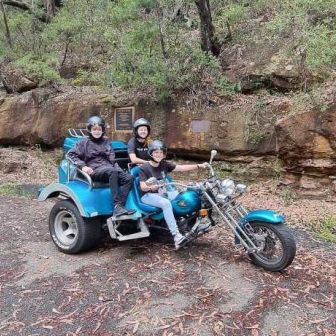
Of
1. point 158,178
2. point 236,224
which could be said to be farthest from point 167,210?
point 236,224

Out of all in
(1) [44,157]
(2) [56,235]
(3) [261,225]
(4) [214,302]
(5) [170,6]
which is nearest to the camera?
(4) [214,302]

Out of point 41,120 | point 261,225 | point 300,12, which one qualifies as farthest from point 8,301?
point 41,120

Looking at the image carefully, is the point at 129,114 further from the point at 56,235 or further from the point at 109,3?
the point at 56,235

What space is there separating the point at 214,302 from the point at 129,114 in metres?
7.10

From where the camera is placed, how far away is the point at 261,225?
4.55 meters

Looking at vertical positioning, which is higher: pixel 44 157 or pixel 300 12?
pixel 300 12

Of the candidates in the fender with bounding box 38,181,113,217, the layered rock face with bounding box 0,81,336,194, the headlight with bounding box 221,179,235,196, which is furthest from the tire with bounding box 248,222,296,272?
the layered rock face with bounding box 0,81,336,194

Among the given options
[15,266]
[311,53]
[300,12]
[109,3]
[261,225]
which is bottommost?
[15,266]

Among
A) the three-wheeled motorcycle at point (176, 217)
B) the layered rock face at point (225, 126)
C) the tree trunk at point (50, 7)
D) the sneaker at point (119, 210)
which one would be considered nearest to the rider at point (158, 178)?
the three-wheeled motorcycle at point (176, 217)

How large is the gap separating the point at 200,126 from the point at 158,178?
4.39 meters

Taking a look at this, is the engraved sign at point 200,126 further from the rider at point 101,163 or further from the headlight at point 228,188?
the headlight at point 228,188

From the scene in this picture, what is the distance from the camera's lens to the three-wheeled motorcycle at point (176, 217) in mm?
4559

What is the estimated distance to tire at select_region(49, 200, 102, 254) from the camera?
5238mm

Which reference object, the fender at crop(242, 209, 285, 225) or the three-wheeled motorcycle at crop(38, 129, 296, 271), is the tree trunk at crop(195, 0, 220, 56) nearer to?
the three-wheeled motorcycle at crop(38, 129, 296, 271)
